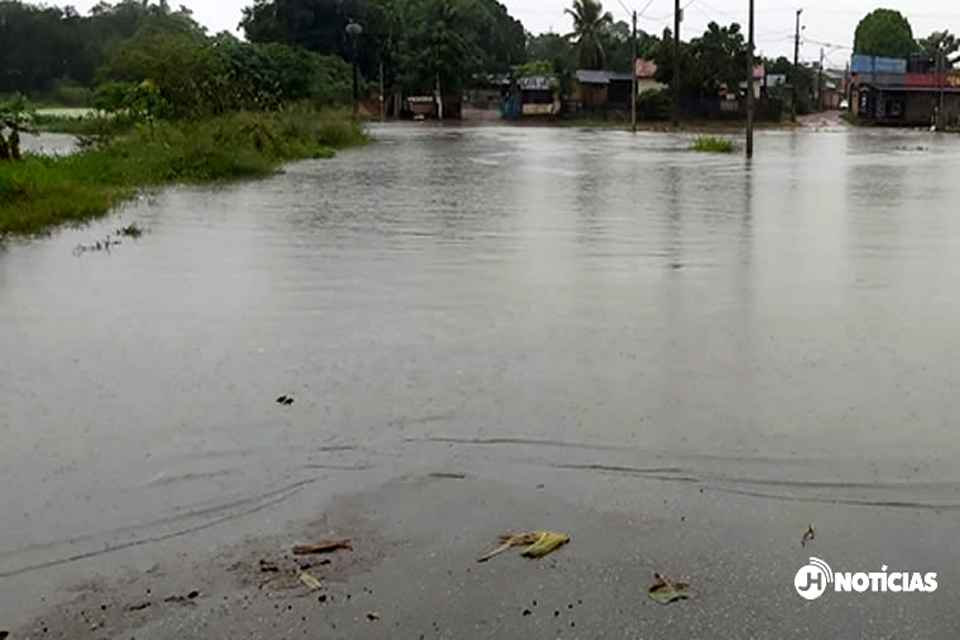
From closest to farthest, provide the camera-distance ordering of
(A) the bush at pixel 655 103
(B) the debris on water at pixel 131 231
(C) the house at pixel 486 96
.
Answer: (B) the debris on water at pixel 131 231 → (A) the bush at pixel 655 103 → (C) the house at pixel 486 96

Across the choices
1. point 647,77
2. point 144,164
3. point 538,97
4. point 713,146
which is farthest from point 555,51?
point 144,164

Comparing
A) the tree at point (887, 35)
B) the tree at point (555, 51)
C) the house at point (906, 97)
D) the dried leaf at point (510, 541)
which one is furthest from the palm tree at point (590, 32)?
the dried leaf at point (510, 541)

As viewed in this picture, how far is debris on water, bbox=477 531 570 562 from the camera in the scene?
4.50 m

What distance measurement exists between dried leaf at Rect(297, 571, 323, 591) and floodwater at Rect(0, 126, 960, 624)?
2.78 ft

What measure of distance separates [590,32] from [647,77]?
6.12 m

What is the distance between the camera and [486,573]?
171 inches

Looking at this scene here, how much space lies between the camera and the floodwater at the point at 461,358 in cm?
546

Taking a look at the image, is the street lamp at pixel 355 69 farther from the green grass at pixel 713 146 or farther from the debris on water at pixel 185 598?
the debris on water at pixel 185 598

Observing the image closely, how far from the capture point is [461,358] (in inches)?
301

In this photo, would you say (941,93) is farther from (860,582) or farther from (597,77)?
(860,582)

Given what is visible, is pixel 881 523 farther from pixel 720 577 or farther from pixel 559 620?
pixel 559 620

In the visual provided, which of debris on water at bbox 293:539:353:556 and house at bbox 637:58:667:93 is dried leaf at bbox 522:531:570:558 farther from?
house at bbox 637:58:667:93

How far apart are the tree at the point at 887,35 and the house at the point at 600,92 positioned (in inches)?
1116

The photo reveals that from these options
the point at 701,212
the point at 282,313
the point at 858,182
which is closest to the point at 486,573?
the point at 282,313
